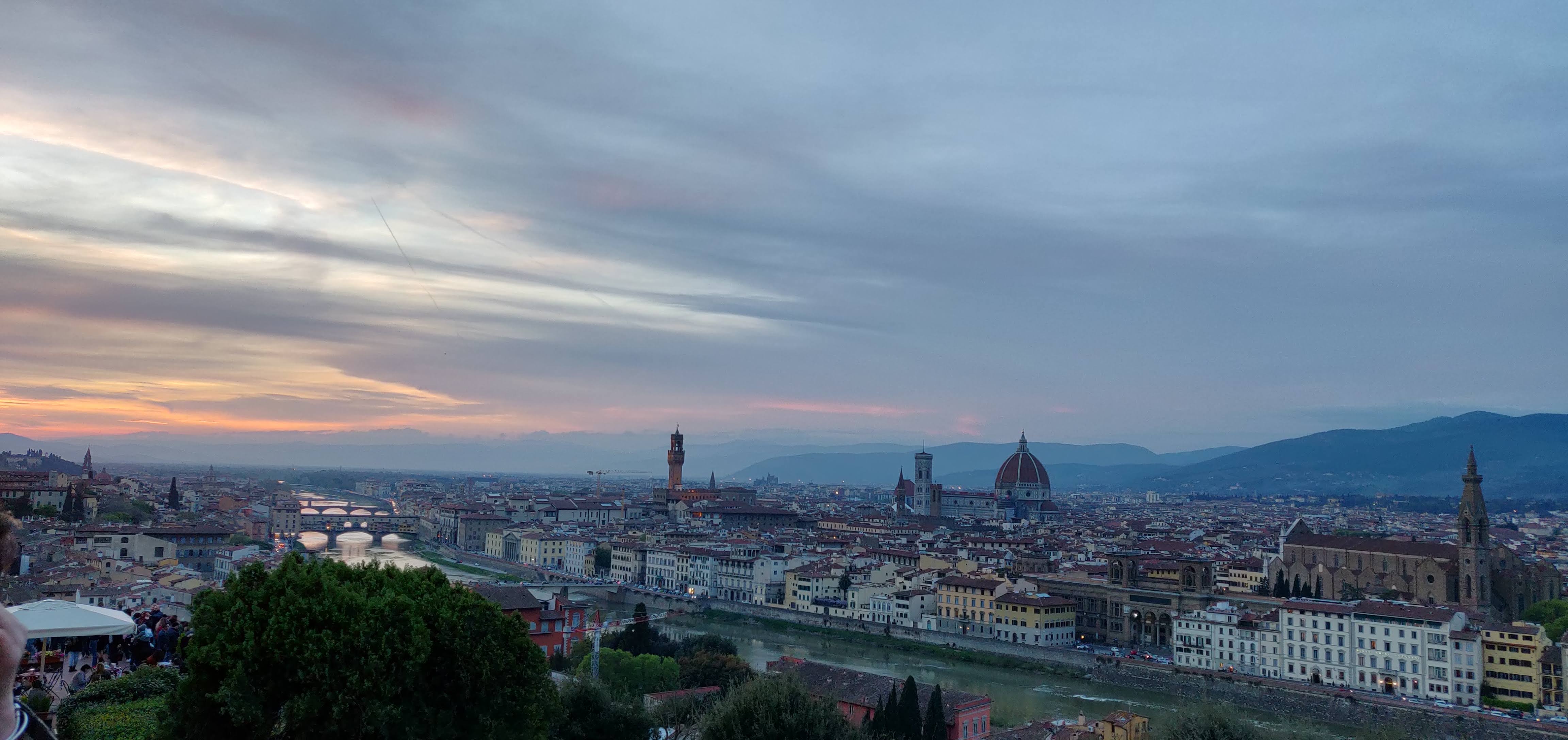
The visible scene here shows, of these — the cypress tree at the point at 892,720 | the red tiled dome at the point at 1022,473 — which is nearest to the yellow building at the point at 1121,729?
the cypress tree at the point at 892,720

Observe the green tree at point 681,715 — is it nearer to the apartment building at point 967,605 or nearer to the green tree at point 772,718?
the green tree at point 772,718

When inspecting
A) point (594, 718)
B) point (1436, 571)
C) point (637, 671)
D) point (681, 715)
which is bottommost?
point (637, 671)

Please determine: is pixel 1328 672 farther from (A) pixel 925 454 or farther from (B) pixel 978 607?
(A) pixel 925 454

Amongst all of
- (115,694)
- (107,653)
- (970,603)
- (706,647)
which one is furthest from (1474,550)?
(115,694)

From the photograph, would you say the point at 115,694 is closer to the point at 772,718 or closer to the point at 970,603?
the point at 772,718

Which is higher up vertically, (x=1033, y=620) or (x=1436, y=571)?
(x=1436, y=571)

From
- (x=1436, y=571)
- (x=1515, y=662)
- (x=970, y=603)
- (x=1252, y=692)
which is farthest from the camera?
(x=1436, y=571)
